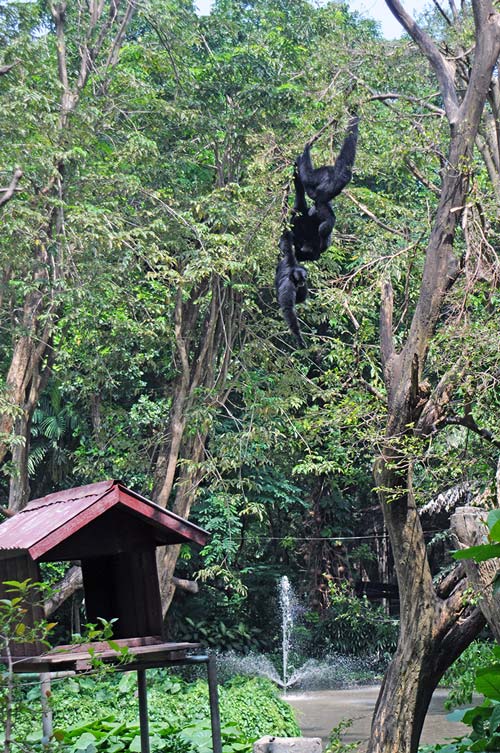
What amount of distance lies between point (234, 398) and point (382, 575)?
4.76 m

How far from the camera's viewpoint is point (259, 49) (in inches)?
426

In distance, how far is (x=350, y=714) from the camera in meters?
11.6

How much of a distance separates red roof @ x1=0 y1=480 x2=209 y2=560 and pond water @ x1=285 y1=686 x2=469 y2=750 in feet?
19.3

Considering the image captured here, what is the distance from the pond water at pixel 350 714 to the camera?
9.98 meters

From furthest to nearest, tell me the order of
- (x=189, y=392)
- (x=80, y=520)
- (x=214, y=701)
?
(x=189, y=392) → (x=214, y=701) → (x=80, y=520)

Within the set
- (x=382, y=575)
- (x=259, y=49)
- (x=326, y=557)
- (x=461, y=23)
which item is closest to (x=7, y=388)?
(x=259, y=49)

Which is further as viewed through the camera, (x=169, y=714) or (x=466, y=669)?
(x=169, y=714)

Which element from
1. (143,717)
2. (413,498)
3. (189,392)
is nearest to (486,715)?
(143,717)

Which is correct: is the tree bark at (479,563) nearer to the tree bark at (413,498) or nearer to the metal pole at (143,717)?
the tree bark at (413,498)

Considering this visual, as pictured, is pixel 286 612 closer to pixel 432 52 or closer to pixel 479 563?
pixel 432 52

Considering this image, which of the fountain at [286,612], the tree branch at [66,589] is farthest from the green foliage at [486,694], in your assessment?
the fountain at [286,612]

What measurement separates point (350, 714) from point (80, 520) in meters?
8.91

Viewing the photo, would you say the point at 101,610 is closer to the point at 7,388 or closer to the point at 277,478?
the point at 7,388

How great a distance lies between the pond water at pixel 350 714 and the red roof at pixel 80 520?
5.89 meters
